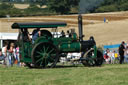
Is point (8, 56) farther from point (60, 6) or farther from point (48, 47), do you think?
point (60, 6)

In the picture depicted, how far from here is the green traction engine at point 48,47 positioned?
14562 mm

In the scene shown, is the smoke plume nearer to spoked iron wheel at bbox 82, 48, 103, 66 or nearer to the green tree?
spoked iron wheel at bbox 82, 48, 103, 66

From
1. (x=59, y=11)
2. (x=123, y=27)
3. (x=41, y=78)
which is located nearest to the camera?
(x=41, y=78)

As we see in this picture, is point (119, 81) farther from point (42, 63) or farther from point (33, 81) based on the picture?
point (42, 63)

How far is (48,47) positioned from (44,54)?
298 millimetres

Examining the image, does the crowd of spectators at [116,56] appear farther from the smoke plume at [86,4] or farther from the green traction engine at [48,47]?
the green traction engine at [48,47]

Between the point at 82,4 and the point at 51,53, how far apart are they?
499 centimetres

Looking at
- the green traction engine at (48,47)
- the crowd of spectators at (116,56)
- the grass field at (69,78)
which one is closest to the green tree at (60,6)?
the crowd of spectators at (116,56)

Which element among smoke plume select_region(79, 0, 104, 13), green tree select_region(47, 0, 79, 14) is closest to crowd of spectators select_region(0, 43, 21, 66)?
smoke plume select_region(79, 0, 104, 13)

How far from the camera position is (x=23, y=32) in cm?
1490

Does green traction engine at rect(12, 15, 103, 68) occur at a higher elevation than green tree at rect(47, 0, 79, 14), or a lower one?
higher

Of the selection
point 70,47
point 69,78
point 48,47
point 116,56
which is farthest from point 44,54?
point 116,56

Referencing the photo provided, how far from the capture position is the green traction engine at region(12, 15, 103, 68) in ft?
47.8

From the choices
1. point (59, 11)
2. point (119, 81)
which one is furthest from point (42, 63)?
point (59, 11)
